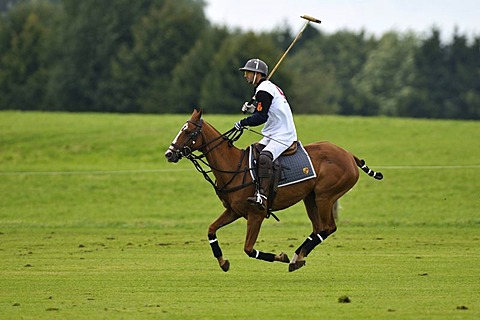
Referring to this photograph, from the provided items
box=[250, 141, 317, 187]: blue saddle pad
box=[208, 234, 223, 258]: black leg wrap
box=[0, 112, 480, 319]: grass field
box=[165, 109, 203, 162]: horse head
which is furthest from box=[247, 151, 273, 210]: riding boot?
box=[0, 112, 480, 319]: grass field

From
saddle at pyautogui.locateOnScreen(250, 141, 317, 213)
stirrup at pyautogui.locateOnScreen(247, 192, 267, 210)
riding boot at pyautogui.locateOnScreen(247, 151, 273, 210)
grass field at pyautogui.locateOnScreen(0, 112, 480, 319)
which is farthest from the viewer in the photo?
saddle at pyautogui.locateOnScreen(250, 141, 317, 213)

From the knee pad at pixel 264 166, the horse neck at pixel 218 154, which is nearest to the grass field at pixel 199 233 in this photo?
the knee pad at pixel 264 166

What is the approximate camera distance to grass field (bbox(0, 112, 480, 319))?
42.6 feet

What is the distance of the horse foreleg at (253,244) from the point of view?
620 inches

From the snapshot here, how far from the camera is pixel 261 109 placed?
1608cm

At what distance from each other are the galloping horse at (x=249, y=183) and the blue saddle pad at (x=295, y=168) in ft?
0.26

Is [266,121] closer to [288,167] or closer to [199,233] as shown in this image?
[288,167]

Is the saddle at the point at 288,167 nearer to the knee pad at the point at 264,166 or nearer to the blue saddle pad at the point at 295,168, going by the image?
the blue saddle pad at the point at 295,168

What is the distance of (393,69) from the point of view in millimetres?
112438

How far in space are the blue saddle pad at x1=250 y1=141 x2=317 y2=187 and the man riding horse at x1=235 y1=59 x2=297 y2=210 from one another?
18 cm

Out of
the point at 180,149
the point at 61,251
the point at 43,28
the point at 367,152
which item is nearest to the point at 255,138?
the point at 367,152

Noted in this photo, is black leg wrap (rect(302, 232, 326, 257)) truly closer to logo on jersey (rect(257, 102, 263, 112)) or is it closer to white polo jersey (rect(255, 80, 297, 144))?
white polo jersey (rect(255, 80, 297, 144))

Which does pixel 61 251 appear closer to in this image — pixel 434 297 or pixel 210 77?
pixel 434 297

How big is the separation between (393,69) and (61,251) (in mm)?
94659
